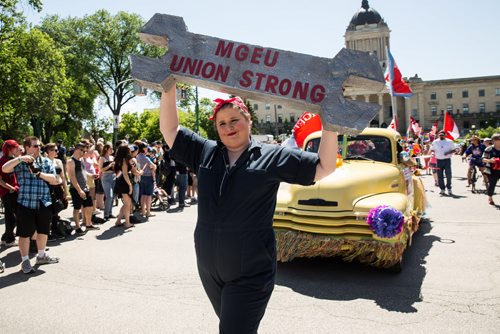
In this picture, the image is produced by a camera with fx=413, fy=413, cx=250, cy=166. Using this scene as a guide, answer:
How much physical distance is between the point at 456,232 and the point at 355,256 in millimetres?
3616

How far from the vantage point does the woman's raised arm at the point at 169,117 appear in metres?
2.79

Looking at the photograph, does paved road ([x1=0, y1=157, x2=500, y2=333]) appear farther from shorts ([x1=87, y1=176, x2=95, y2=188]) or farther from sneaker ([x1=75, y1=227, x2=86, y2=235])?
shorts ([x1=87, y1=176, x2=95, y2=188])

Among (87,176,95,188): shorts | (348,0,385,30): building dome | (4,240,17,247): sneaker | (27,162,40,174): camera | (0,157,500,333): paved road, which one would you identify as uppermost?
(348,0,385,30): building dome

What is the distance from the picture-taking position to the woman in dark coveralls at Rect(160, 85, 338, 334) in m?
2.34

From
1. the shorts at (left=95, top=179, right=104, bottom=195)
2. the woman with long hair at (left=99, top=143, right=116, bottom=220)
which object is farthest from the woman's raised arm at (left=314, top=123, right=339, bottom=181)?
the shorts at (left=95, top=179, right=104, bottom=195)

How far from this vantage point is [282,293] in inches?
190

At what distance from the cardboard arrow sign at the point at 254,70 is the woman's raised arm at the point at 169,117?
2.7 inches

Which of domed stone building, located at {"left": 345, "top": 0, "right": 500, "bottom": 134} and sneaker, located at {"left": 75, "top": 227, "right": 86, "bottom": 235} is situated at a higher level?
domed stone building, located at {"left": 345, "top": 0, "right": 500, "bottom": 134}

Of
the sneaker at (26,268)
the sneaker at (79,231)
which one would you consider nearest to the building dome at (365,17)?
the sneaker at (79,231)

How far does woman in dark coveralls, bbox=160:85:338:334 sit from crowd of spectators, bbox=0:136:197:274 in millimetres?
4328

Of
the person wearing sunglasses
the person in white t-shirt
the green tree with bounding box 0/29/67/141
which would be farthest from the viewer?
the green tree with bounding box 0/29/67/141

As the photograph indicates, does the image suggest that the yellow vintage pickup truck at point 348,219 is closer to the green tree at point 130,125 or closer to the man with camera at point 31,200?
the man with camera at point 31,200

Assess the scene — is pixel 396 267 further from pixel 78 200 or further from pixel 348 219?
pixel 78 200

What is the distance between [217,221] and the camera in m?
2.43
